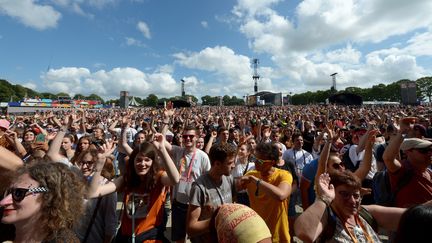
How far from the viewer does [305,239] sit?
1897mm

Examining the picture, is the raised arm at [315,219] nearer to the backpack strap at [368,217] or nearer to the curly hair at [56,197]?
the backpack strap at [368,217]

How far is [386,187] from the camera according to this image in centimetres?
336

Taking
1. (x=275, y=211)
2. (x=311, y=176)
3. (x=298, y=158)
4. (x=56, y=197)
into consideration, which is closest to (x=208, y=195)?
(x=275, y=211)

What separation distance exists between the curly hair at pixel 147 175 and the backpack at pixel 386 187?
299 centimetres

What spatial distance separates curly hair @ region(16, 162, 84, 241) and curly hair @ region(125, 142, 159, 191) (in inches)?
37.0

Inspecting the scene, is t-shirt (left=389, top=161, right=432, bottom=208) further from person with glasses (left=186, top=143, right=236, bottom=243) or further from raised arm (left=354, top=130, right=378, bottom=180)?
person with glasses (left=186, top=143, right=236, bottom=243)

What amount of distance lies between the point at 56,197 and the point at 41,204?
0.30ft

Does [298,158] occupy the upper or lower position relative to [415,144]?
lower

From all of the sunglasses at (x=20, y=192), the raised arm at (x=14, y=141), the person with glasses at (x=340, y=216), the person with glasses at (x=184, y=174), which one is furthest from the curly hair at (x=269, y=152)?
the raised arm at (x=14, y=141)

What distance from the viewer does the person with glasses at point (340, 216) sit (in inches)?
76.2

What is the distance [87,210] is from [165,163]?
0.92 meters

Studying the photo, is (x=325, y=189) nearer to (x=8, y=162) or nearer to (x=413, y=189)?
(x=413, y=189)

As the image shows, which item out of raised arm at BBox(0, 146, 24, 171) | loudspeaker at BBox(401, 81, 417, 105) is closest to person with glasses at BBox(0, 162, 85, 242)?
raised arm at BBox(0, 146, 24, 171)

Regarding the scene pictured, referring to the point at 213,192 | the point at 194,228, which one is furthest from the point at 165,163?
the point at 194,228
